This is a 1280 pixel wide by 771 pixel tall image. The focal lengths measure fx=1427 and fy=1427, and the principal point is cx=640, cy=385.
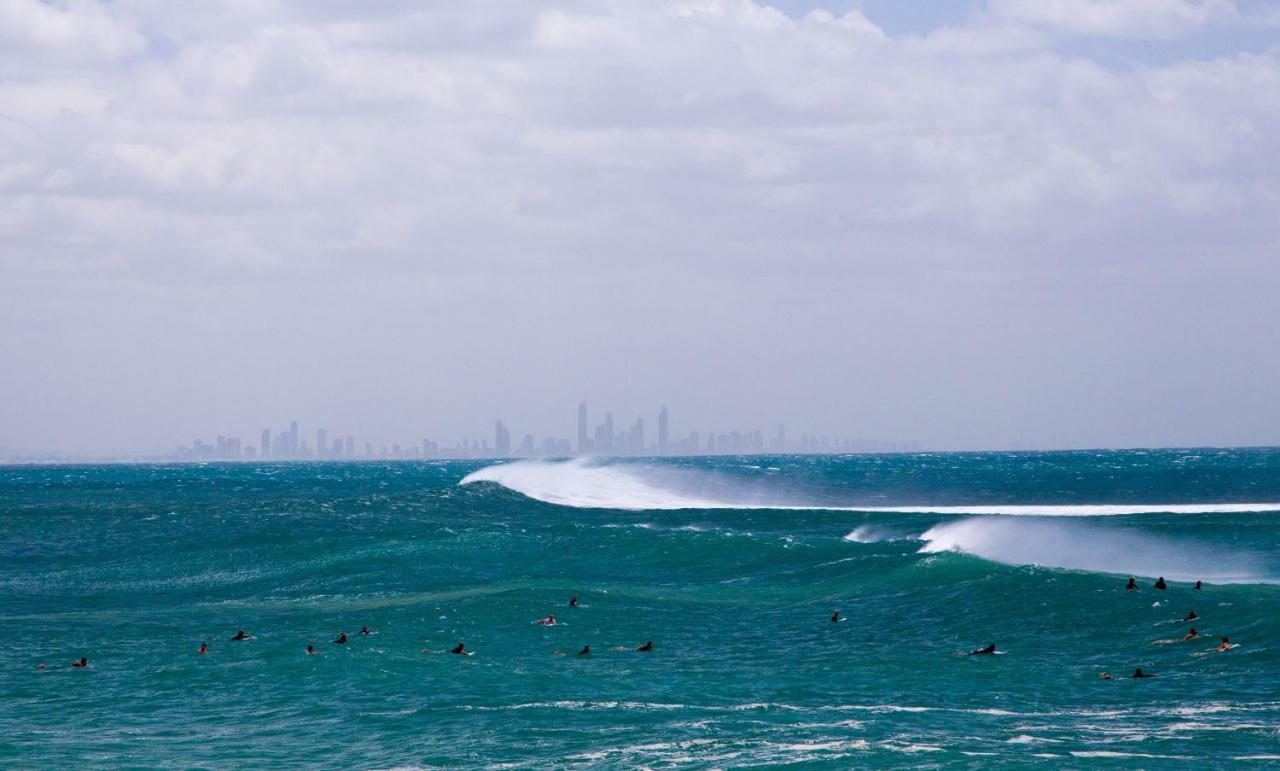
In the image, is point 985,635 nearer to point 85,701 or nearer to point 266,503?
point 85,701

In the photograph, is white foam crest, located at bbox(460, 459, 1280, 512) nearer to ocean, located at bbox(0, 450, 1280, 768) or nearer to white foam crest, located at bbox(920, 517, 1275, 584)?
white foam crest, located at bbox(920, 517, 1275, 584)

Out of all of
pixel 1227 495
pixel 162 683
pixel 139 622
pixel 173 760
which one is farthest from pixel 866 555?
pixel 1227 495

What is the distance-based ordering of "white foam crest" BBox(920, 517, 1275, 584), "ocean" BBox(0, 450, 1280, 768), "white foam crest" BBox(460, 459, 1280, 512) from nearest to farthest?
"ocean" BBox(0, 450, 1280, 768) < "white foam crest" BBox(920, 517, 1275, 584) < "white foam crest" BBox(460, 459, 1280, 512)

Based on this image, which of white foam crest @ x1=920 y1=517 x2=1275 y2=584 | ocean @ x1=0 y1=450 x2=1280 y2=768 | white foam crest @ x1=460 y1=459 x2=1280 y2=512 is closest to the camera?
ocean @ x1=0 y1=450 x2=1280 y2=768

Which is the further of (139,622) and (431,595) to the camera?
(431,595)

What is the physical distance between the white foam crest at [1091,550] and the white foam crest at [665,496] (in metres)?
21.3

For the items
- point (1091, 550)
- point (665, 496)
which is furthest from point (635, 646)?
point (665, 496)

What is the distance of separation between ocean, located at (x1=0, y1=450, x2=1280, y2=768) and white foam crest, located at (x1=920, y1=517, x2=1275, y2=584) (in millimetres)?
→ 329

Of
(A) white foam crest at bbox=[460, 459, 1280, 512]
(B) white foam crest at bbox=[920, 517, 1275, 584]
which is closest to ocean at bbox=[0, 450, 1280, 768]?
(B) white foam crest at bbox=[920, 517, 1275, 584]

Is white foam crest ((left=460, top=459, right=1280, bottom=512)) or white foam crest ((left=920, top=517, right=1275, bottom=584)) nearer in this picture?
white foam crest ((left=920, top=517, right=1275, bottom=584))

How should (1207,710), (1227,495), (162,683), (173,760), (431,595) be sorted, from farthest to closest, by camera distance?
(1227,495)
(431,595)
(162,683)
(1207,710)
(173,760)

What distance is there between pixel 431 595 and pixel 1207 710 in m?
27.3

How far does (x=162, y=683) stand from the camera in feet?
108

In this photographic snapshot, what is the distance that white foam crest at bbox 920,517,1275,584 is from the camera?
56.8 metres
